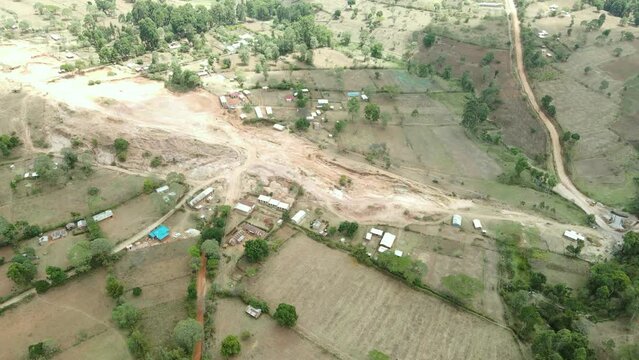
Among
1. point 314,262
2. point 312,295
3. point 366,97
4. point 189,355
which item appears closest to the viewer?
point 189,355

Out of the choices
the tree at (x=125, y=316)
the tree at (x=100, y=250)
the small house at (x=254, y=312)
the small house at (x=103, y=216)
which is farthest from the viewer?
the small house at (x=103, y=216)

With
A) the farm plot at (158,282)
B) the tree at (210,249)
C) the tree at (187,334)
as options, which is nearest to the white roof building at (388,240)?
the tree at (210,249)

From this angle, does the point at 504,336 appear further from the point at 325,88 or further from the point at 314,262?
the point at 325,88

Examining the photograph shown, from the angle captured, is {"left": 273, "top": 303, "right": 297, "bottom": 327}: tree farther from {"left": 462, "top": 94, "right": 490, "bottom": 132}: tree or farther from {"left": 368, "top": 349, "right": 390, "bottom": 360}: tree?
{"left": 462, "top": 94, "right": 490, "bottom": 132}: tree

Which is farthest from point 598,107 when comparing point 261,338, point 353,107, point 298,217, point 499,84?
point 261,338

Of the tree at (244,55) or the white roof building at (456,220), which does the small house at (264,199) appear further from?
the tree at (244,55)

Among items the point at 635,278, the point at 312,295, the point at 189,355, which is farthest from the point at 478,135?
the point at 189,355

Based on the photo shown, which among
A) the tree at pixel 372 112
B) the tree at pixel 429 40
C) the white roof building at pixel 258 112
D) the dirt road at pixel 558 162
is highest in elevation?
the tree at pixel 429 40
